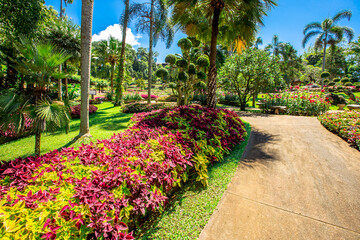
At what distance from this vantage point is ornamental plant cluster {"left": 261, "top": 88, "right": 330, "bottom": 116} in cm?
1110

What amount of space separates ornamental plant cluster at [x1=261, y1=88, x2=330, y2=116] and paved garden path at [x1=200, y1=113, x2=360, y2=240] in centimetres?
664

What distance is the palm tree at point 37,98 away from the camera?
342 cm

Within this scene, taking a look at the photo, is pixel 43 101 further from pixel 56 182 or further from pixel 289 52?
pixel 289 52

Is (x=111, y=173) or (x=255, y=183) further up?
(x=111, y=173)

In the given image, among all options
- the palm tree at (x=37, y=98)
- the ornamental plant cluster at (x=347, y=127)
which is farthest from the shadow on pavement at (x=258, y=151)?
the palm tree at (x=37, y=98)

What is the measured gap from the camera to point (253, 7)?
6707mm

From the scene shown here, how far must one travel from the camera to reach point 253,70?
12875 mm

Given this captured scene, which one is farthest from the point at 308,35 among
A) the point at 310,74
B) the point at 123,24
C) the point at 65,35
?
the point at 65,35

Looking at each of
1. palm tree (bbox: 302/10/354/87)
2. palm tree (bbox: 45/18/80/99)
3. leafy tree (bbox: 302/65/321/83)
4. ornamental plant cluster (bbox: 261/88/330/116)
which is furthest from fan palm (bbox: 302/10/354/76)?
palm tree (bbox: 45/18/80/99)

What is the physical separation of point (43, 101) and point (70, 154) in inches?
67.7

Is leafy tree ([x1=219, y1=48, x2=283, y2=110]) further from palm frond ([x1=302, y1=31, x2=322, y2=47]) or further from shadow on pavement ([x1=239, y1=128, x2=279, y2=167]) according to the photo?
palm frond ([x1=302, y1=31, x2=322, y2=47])

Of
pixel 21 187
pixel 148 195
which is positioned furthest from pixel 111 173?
pixel 21 187

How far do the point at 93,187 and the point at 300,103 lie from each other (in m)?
13.6

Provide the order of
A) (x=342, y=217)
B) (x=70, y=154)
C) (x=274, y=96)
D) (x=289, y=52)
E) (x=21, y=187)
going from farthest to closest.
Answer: (x=289, y=52)
(x=274, y=96)
(x=70, y=154)
(x=342, y=217)
(x=21, y=187)
